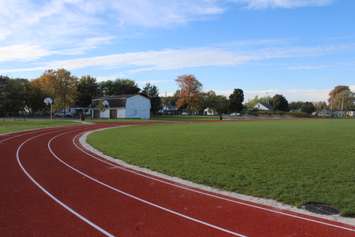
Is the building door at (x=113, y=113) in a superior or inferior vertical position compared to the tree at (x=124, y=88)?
inferior

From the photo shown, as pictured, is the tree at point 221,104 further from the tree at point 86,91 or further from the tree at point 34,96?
the tree at point 34,96

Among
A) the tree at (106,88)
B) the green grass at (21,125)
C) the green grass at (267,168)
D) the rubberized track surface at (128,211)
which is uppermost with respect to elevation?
the tree at (106,88)

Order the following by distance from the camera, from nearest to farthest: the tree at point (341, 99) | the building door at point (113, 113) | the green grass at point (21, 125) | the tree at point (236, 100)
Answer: the green grass at point (21, 125)
the building door at point (113, 113)
the tree at point (236, 100)
the tree at point (341, 99)

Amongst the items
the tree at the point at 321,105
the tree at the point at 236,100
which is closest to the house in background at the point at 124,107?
the tree at the point at 236,100

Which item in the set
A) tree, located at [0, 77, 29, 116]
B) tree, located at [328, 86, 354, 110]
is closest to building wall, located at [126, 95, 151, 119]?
tree, located at [0, 77, 29, 116]

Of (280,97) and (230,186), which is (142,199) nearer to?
(230,186)

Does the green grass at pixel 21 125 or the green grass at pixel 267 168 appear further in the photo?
the green grass at pixel 21 125

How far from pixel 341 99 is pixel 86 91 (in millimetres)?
100908

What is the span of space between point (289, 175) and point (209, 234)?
19.7 feet

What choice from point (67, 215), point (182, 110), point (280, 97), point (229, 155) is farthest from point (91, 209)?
point (280, 97)

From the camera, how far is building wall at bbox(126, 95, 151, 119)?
8581 centimetres

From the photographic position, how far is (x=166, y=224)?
774cm

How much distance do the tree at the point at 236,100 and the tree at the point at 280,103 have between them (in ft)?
84.3

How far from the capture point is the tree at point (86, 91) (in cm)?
10823
